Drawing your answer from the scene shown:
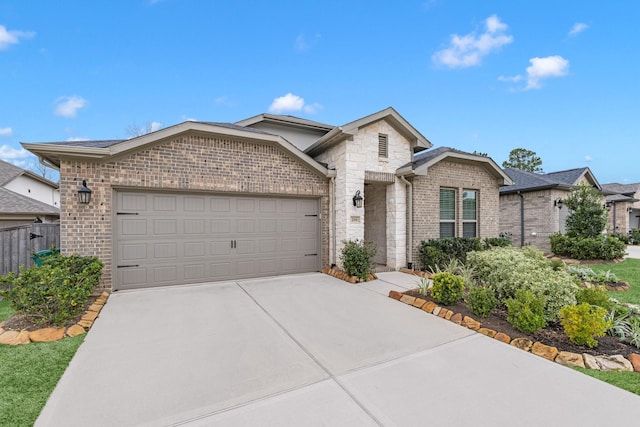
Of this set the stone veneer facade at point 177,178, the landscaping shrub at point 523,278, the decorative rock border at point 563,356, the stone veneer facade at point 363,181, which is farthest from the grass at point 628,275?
the stone veneer facade at point 177,178

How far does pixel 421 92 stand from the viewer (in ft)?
44.0

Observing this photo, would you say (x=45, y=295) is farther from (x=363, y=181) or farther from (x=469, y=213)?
(x=469, y=213)

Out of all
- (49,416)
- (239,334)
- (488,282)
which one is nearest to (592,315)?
(488,282)

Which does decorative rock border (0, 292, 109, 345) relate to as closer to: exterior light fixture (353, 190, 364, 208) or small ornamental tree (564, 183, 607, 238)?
exterior light fixture (353, 190, 364, 208)

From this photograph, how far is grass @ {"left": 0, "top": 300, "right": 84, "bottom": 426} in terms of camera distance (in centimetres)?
232

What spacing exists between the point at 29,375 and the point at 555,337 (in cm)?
646

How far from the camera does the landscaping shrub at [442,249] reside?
27.9 ft

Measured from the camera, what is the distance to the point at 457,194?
9672 millimetres

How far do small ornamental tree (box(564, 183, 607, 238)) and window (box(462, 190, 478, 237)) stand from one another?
190 inches

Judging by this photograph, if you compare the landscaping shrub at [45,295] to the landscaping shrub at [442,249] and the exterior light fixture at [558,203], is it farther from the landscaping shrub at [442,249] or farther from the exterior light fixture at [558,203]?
the exterior light fixture at [558,203]

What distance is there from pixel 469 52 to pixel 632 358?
11687 mm

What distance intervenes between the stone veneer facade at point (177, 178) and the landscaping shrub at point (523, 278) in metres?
4.41

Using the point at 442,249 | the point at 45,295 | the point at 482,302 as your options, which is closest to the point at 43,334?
the point at 45,295

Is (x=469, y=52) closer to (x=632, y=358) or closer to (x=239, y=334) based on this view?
(x=632, y=358)
